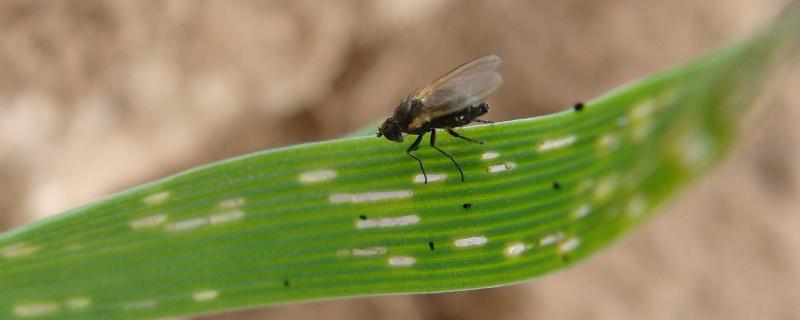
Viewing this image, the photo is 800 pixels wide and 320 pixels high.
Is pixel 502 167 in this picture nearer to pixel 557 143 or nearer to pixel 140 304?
pixel 557 143

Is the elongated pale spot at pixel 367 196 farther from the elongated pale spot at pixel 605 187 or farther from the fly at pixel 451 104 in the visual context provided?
the elongated pale spot at pixel 605 187

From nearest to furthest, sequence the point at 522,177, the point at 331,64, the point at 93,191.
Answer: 1. the point at 522,177
2. the point at 93,191
3. the point at 331,64

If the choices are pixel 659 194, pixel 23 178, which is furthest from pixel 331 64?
pixel 659 194

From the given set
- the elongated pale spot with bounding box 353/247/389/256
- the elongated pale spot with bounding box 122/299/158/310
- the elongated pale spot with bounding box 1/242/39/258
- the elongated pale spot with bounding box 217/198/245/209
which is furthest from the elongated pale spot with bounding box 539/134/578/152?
the elongated pale spot with bounding box 1/242/39/258

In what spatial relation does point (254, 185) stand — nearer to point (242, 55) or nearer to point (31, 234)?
point (31, 234)

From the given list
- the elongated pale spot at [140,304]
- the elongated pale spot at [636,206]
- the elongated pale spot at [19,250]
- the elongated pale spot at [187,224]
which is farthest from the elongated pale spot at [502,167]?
the elongated pale spot at [19,250]
